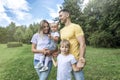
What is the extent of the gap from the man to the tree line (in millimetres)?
24069

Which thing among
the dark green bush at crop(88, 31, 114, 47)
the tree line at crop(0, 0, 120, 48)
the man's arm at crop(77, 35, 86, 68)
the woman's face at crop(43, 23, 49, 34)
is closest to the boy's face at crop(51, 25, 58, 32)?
the woman's face at crop(43, 23, 49, 34)

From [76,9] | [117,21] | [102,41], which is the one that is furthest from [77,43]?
[76,9]

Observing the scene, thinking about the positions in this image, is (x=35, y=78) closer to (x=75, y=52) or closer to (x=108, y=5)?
(x=75, y=52)

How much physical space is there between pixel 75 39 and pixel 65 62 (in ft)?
1.55

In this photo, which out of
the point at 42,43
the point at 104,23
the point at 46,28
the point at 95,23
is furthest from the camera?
the point at 95,23

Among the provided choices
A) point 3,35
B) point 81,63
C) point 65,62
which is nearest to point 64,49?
point 65,62

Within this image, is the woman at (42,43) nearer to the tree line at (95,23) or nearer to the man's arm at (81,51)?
the man's arm at (81,51)

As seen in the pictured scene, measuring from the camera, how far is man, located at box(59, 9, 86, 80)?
547 cm

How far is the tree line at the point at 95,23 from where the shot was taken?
32.8 m

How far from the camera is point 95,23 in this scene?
5378cm

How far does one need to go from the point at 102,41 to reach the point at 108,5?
14.4 metres

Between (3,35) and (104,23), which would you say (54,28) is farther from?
(3,35)

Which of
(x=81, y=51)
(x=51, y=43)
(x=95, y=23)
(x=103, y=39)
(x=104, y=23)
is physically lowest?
(x=81, y=51)

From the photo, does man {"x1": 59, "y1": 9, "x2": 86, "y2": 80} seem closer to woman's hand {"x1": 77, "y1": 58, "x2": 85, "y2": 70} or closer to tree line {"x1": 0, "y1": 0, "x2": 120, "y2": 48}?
woman's hand {"x1": 77, "y1": 58, "x2": 85, "y2": 70}
